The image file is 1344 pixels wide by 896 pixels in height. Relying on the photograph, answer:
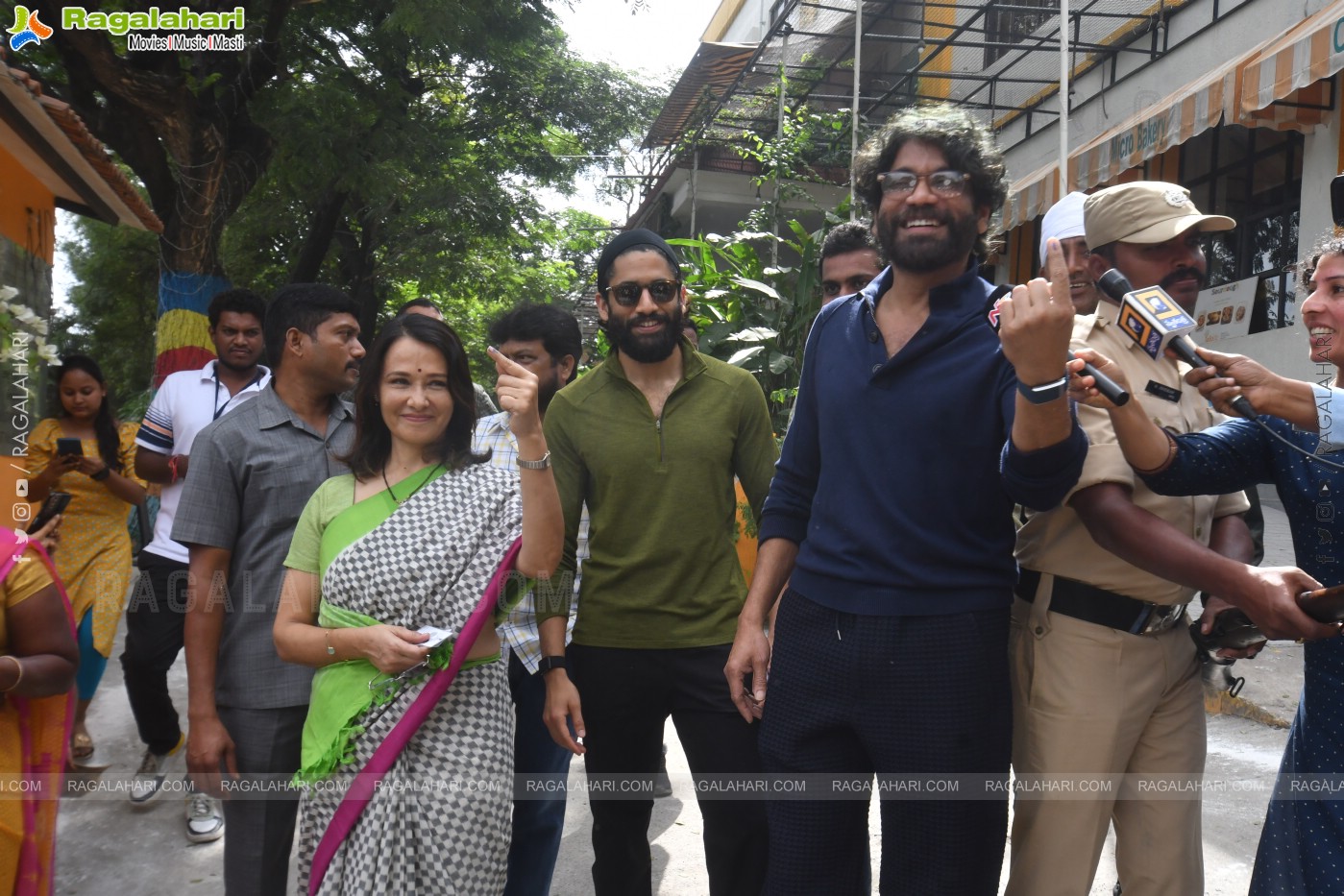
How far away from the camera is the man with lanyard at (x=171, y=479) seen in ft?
15.5

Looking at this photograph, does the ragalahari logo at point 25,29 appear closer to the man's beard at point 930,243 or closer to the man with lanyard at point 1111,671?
the man's beard at point 930,243

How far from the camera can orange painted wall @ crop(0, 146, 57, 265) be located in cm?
579

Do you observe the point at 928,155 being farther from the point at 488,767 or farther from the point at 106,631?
the point at 106,631

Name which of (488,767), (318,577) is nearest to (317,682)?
(318,577)

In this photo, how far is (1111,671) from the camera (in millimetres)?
2357

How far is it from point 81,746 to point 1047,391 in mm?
5344

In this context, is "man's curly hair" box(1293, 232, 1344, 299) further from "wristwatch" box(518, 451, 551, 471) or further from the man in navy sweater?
"wristwatch" box(518, 451, 551, 471)

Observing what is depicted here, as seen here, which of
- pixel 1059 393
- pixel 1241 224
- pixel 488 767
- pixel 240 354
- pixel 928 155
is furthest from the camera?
pixel 1241 224

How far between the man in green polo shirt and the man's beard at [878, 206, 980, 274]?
99 centimetres

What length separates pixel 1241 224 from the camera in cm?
1049

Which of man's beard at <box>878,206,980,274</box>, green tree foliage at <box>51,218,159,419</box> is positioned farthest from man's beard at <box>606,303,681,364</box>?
green tree foliage at <box>51,218,159,419</box>

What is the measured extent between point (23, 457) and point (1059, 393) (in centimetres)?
497

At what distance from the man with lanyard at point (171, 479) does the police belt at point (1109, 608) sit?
11.5 feet

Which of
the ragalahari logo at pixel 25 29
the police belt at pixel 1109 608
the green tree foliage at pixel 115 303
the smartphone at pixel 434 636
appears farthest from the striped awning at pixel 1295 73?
the green tree foliage at pixel 115 303
